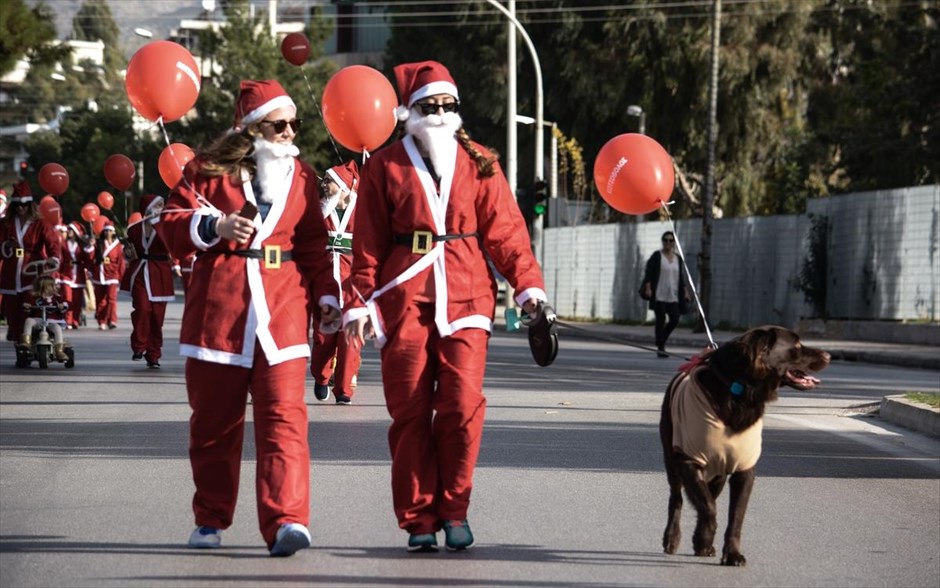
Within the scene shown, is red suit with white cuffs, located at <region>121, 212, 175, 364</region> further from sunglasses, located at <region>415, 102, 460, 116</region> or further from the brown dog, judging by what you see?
the brown dog

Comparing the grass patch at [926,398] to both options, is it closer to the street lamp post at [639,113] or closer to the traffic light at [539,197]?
the traffic light at [539,197]

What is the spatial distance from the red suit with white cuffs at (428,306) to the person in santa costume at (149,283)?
11804 millimetres

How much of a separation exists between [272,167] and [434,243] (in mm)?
803

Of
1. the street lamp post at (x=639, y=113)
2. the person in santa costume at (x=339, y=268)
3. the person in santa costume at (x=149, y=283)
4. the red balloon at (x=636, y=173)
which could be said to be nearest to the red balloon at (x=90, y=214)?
the street lamp post at (x=639, y=113)

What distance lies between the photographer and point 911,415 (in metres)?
14.1

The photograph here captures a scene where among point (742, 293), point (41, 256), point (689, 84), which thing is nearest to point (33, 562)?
point (41, 256)

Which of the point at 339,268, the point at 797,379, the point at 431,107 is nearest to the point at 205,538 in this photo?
the point at 431,107

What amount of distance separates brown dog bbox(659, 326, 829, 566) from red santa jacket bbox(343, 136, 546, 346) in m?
0.89

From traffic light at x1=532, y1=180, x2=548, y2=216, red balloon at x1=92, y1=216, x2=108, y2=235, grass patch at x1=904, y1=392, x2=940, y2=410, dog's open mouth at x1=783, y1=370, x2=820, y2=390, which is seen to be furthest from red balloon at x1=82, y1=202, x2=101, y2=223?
dog's open mouth at x1=783, y1=370, x2=820, y2=390

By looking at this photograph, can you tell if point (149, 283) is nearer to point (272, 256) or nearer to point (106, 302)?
point (272, 256)

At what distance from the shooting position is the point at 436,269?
7.46 metres

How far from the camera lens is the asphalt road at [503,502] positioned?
23.6 feet

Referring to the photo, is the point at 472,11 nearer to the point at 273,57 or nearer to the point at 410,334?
the point at 273,57

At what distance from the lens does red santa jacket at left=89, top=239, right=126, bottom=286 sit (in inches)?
1208
